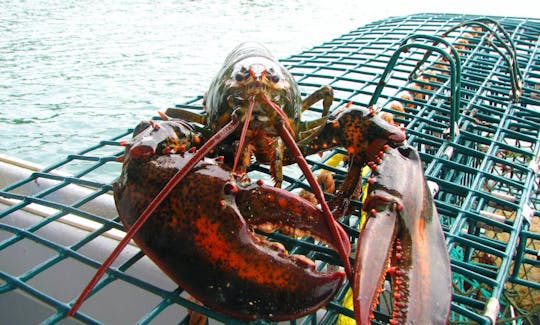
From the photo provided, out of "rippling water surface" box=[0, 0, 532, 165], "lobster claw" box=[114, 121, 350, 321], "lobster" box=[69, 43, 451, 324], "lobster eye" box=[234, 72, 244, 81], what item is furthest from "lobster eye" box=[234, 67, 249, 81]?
"rippling water surface" box=[0, 0, 532, 165]

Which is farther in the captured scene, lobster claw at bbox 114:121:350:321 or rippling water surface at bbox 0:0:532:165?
rippling water surface at bbox 0:0:532:165

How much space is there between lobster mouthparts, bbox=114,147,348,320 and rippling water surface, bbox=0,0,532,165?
4703 millimetres

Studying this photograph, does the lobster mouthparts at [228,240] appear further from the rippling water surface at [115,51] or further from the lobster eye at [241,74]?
the rippling water surface at [115,51]

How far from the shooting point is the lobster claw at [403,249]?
1036 mm

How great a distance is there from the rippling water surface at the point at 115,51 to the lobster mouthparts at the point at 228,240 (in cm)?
470

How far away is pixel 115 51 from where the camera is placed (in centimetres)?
941

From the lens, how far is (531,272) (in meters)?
2.81

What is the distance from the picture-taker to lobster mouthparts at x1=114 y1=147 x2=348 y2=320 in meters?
1.12

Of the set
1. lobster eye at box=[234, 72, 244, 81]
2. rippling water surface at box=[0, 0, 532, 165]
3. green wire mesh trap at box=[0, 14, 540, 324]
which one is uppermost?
lobster eye at box=[234, 72, 244, 81]

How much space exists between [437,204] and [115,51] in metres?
8.85

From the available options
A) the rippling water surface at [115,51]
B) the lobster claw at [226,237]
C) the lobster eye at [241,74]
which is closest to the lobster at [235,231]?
the lobster claw at [226,237]

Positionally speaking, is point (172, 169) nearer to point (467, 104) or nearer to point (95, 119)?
point (467, 104)

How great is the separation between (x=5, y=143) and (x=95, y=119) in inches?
46.6

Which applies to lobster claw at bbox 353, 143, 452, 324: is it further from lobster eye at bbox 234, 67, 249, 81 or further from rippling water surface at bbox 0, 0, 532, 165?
rippling water surface at bbox 0, 0, 532, 165
